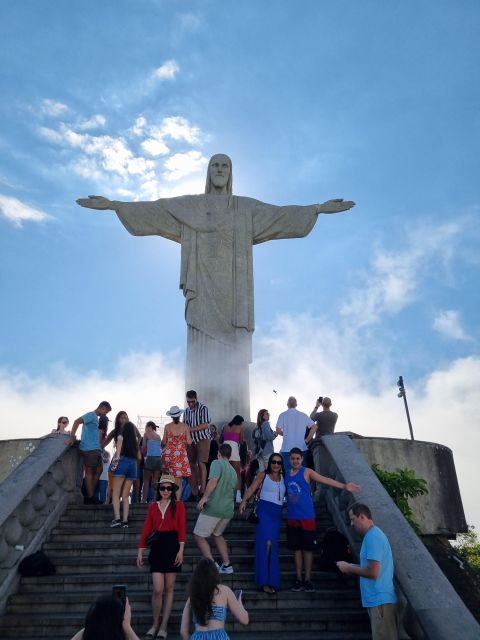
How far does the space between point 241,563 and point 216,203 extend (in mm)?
9056

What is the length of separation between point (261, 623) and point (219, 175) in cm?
1062

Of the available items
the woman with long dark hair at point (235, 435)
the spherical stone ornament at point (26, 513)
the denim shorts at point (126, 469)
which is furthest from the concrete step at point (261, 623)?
the woman with long dark hair at point (235, 435)

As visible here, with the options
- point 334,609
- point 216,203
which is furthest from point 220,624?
point 216,203

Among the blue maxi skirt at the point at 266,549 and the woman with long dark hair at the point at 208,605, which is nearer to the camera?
the woman with long dark hair at the point at 208,605

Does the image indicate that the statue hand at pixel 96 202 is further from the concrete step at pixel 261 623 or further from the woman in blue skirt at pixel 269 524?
the concrete step at pixel 261 623

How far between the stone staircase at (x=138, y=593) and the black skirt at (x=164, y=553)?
0.66m

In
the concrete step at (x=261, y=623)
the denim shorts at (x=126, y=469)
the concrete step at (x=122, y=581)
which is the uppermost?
the denim shorts at (x=126, y=469)

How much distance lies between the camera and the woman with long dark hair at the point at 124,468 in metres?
7.95

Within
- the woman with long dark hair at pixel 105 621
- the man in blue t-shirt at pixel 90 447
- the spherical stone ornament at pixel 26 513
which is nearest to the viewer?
the woman with long dark hair at pixel 105 621

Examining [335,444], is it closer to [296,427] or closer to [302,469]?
[296,427]

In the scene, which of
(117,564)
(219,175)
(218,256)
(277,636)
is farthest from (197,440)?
(219,175)

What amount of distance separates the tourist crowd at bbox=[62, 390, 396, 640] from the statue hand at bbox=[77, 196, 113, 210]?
5.27m

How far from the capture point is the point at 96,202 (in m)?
13.8

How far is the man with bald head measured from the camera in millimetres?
9039
